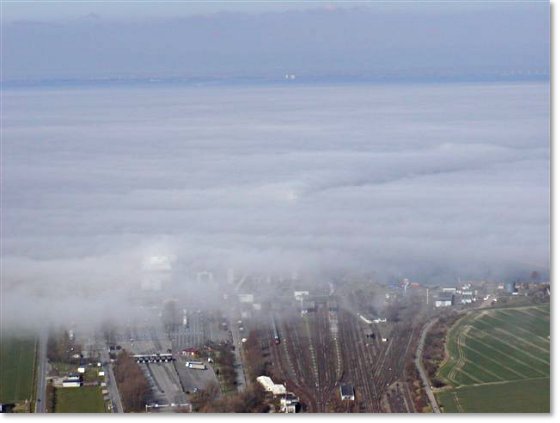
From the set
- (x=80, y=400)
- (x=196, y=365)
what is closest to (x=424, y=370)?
(x=196, y=365)

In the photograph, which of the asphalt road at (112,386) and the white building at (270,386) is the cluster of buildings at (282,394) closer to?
the white building at (270,386)

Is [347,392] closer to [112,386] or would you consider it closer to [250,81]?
[112,386]

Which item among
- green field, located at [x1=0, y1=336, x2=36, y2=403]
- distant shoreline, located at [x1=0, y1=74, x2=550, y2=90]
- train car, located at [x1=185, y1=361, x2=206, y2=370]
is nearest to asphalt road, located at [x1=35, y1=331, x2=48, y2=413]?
green field, located at [x1=0, y1=336, x2=36, y2=403]

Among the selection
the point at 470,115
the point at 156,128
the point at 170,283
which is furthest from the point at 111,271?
the point at 470,115

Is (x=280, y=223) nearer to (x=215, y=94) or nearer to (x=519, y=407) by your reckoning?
(x=519, y=407)

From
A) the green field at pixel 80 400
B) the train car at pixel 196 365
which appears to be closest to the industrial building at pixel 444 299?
the train car at pixel 196 365

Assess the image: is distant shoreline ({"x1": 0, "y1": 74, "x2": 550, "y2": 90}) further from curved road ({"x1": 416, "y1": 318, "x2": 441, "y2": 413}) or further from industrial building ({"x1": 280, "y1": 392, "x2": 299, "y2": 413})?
industrial building ({"x1": 280, "y1": 392, "x2": 299, "y2": 413})
